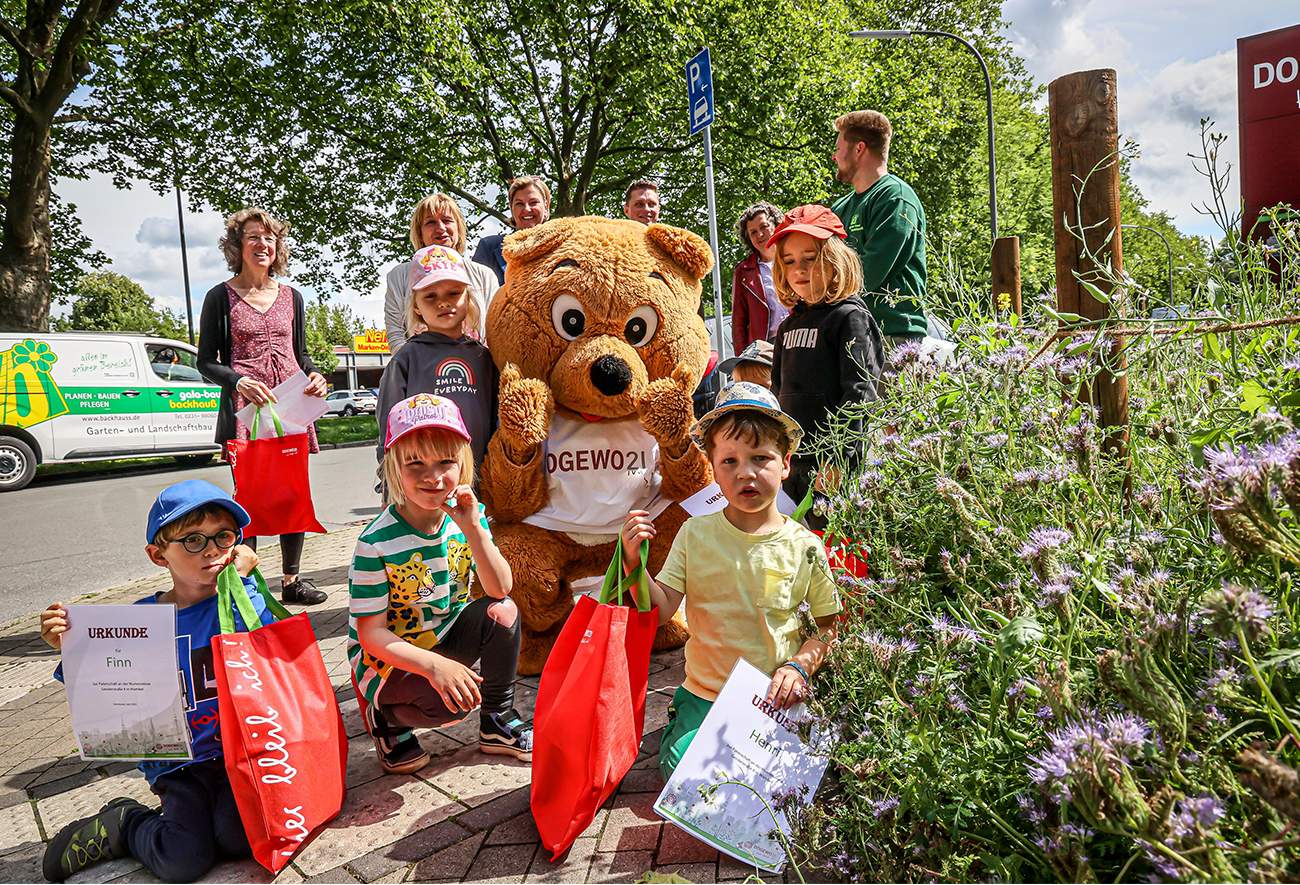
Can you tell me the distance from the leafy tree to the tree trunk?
35239 millimetres

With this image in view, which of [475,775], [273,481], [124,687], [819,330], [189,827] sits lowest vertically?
[475,775]

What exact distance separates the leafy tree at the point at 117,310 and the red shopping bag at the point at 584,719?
49884 millimetres

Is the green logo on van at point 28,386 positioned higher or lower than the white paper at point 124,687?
higher

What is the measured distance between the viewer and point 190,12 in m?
12.7

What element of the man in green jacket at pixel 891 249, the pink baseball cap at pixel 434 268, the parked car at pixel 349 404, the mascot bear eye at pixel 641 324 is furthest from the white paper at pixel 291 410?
the parked car at pixel 349 404

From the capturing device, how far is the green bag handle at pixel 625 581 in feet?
7.04

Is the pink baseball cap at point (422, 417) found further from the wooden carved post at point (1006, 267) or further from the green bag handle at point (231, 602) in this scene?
the wooden carved post at point (1006, 267)

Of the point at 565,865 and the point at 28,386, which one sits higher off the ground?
the point at 28,386

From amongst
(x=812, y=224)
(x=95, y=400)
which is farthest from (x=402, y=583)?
(x=95, y=400)

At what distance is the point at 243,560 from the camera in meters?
2.28

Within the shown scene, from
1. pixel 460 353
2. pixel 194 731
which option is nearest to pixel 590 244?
pixel 460 353

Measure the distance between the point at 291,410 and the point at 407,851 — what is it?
228 centimetres

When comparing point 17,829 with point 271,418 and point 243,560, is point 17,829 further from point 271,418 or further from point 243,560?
point 271,418

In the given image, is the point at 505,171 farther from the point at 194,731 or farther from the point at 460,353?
the point at 194,731
